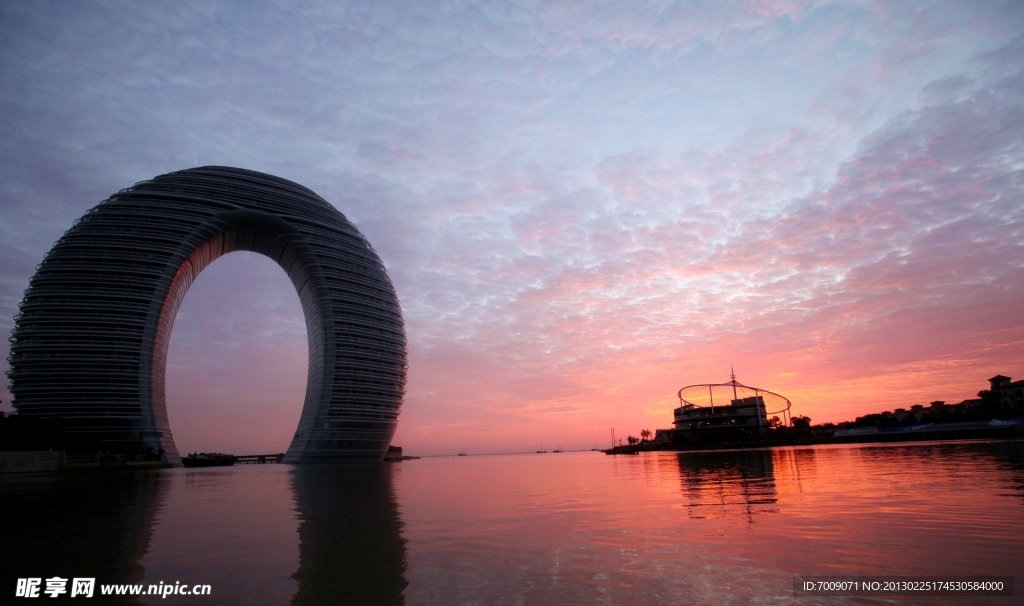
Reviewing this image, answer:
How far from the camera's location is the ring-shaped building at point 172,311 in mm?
82125

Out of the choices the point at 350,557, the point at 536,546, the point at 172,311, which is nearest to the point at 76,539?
the point at 350,557

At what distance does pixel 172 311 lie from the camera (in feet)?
311

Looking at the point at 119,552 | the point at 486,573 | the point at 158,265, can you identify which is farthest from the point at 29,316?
the point at 486,573

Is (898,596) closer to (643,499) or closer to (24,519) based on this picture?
(643,499)

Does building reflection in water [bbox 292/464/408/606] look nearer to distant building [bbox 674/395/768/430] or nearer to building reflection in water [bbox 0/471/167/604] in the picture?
building reflection in water [bbox 0/471/167/604]

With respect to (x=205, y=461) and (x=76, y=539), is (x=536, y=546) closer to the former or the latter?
(x=76, y=539)

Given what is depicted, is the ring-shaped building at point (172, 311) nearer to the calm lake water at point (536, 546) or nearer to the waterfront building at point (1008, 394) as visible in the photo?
the calm lake water at point (536, 546)

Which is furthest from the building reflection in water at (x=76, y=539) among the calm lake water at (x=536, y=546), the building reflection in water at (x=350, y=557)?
the building reflection in water at (x=350, y=557)

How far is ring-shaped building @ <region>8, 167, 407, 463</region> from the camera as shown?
8212 centimetres

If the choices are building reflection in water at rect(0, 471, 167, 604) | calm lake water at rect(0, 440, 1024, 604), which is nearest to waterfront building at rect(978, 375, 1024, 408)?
calm lake water at rect(0, 440, 1024, 604)

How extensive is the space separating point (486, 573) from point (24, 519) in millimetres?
16419

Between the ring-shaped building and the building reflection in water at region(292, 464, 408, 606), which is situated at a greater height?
the ring-shaped building

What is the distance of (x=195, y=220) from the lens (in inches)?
3730

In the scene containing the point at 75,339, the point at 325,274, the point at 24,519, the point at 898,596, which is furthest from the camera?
the point at 325,274
